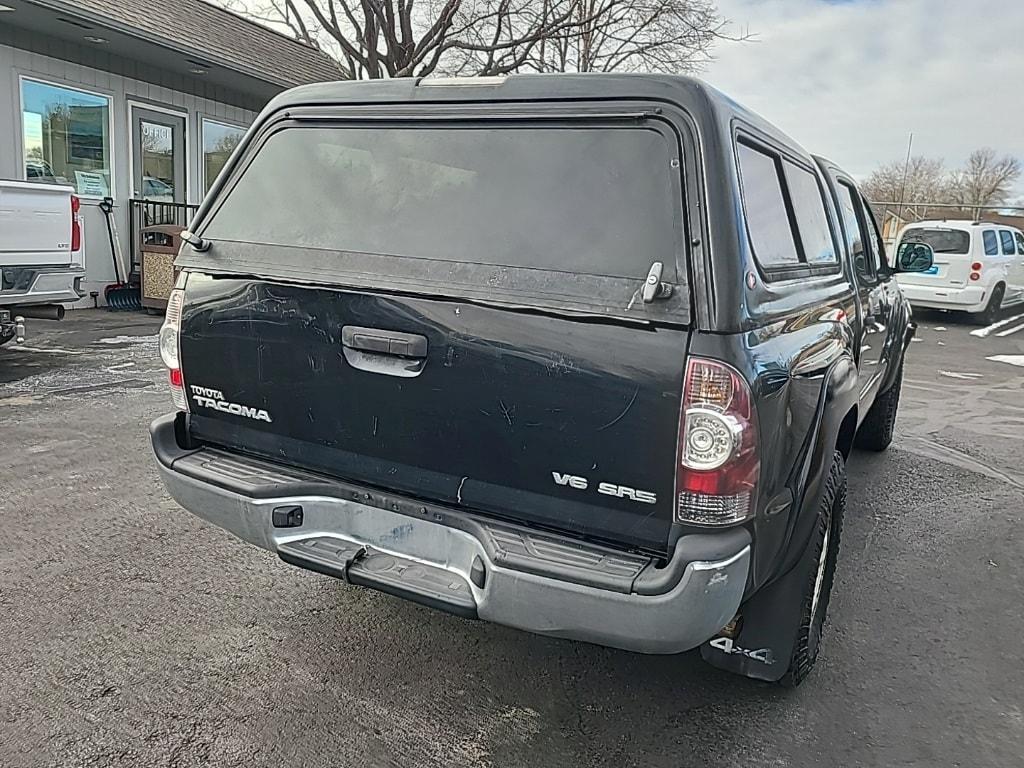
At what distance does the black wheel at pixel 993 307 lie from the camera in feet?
48.8

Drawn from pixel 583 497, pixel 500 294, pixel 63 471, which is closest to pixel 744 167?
pixel 500 294

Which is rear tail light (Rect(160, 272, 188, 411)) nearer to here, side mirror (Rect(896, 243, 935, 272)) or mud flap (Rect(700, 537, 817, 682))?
mud flap (Rect(700, 537, 817, 682))

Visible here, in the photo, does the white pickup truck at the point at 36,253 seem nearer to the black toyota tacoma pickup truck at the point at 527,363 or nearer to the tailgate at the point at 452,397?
the black toyota tacoma pickup truck at the point at 527,363

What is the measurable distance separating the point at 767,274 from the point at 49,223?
262 inches

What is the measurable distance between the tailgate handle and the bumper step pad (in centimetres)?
64

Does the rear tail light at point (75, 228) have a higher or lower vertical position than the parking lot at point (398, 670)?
higher

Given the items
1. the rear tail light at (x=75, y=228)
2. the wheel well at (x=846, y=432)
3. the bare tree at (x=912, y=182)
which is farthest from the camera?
the bare tree at (x=912, y=182)

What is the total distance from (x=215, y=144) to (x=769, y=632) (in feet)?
43.7

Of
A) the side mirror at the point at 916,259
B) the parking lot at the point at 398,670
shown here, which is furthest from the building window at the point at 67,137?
the side mirror at the point at 916,259

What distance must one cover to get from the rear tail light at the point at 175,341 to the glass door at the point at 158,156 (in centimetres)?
1041

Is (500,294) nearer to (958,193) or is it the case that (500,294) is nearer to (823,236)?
(823,236)

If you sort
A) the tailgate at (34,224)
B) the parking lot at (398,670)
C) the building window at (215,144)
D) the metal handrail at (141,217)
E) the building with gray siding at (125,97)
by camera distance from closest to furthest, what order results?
1. the parking lot at (398,670)
2. the tailgate at (34,224)
3. the building with gray siding at (125,97)
4. the metal handrail at (141,217)
5. the building window at (215,144)

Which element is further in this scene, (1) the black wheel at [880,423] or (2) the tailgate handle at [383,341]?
(1) the black wheel at [880,423]

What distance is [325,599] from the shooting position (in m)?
3.61
